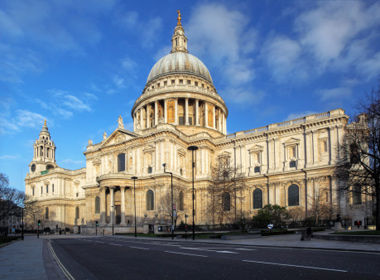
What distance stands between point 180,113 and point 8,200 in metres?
43.8

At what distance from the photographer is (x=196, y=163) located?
6294 centimetres

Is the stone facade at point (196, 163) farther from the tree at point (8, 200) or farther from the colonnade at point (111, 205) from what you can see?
the tree at point (8, 200)

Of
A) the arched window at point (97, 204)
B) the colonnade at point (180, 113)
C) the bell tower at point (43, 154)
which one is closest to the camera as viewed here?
the arched window at point (97, 204)

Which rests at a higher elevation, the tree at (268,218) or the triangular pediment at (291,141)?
the triangular pediment at (291,141)

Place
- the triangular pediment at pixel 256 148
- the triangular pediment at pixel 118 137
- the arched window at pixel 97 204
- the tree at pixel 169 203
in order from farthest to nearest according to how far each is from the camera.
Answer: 1. the arched window at pixel 97 204
2. the triangular pediment at pixel 118 137
3. the triangular pediment at pixel 256 148
4. the tree at pixel 169 203

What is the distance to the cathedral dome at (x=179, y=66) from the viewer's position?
8176cm

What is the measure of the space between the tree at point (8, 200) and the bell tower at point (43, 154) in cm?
1478

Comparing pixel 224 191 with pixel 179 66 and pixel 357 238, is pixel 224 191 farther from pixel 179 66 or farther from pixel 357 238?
pixel 179 66

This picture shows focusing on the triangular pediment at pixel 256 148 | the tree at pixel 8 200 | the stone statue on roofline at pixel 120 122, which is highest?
the stone statue on roofline at pixel 120 122

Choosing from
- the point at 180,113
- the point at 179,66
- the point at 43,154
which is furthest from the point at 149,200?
the point at 43,154

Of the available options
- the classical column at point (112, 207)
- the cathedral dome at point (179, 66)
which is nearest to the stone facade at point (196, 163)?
the classical column at point (112, 207)

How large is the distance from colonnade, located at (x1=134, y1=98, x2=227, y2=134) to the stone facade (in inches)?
9.2

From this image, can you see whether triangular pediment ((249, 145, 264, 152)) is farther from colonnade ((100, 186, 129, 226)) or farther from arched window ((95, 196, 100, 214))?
arched window ((95, 196, 100, 214))

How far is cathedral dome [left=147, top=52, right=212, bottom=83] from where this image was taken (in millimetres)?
81762
